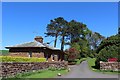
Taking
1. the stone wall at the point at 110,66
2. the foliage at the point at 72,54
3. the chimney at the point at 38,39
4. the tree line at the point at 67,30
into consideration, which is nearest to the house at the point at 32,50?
the chimney at the point at 38,39

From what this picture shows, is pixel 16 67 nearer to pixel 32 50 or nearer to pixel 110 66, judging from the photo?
pixel 110 66

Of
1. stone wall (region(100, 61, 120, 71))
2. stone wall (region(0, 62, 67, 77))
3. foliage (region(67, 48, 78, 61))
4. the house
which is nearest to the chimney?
the house

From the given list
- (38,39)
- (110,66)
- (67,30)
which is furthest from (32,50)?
(67,30)

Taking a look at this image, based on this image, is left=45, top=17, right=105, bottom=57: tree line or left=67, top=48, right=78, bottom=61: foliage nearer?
left=67, top=48, right=78, bottom=61: foliage

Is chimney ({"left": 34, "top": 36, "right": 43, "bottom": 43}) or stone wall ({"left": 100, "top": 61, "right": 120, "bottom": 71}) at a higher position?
chimney ({"left": 34, "top": 36, "right": 43, "bottom": 43})

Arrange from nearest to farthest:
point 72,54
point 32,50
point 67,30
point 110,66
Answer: point 110,66, point 32,50, point 72,54, point 67,30

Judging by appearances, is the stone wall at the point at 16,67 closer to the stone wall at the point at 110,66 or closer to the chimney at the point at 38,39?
the stone wall at the point at 110,66

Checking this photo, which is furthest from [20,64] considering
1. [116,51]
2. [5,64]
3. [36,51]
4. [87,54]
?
[87,54]

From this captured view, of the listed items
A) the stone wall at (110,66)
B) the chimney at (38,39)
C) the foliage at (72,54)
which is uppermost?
the chimney at (38,39)

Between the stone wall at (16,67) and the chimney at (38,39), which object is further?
the chimney at (38,39)

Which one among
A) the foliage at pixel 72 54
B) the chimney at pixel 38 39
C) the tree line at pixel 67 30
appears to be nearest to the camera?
the chimney at pixel 38 39

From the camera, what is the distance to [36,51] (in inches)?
1825

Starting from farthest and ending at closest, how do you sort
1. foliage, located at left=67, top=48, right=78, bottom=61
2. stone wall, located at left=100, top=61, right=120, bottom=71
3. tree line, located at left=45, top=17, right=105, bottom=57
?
tree line, located at left=45, top=17, right=105, bottom=57, foliage, located at left=67, top=48, right=78, bottom=61, stone wall, located at left=100, top=61, right=120, bottom=71

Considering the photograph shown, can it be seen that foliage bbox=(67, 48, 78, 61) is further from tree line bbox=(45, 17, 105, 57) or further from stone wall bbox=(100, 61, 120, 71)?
stone wall bbox=(100, 61, 120, 71)
